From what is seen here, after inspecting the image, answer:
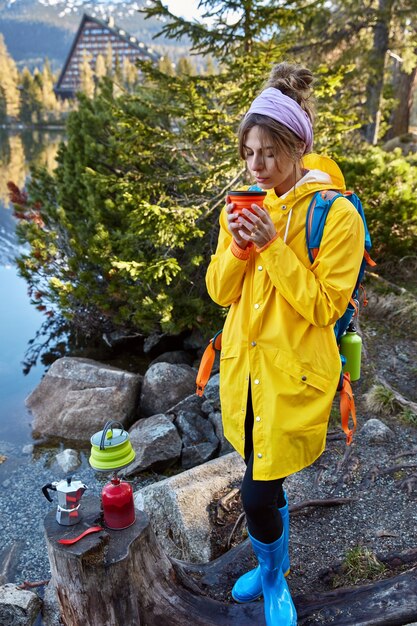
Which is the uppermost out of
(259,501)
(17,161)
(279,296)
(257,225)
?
(257,225)

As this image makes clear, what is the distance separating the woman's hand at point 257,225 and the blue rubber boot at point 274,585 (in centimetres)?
133

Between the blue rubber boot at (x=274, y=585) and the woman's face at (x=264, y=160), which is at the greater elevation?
the woman's face at (x=264, y=160)

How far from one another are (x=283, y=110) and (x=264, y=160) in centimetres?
18

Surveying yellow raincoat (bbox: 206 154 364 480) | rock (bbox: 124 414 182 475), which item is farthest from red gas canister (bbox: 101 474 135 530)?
rock (bbox: 124 414 182 475)

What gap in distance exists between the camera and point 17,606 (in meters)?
3.10

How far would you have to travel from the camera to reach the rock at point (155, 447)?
16.0 ft

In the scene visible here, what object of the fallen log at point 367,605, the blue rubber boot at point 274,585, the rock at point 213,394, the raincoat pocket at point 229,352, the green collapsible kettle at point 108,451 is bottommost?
the rock at point 213,394

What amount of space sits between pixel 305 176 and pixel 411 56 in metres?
10.6

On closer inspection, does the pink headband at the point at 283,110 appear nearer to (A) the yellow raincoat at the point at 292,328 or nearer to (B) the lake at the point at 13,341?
(A) the yellow raincoat at the point at 292,328

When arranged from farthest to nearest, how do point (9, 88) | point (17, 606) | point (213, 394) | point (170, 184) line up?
1. point (9, 88)
2. point (170, 184)
3. point (213, 394)
4. point (17, 606)

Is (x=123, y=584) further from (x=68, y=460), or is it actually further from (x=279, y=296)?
(x=68, y=460)

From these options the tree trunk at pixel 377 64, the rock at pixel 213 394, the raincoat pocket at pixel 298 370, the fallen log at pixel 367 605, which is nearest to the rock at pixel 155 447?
the rock at pixel 213 394

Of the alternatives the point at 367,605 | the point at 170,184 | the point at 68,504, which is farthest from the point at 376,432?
the point at 170,184

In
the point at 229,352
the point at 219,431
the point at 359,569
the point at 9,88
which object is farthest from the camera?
the point at 9,88
